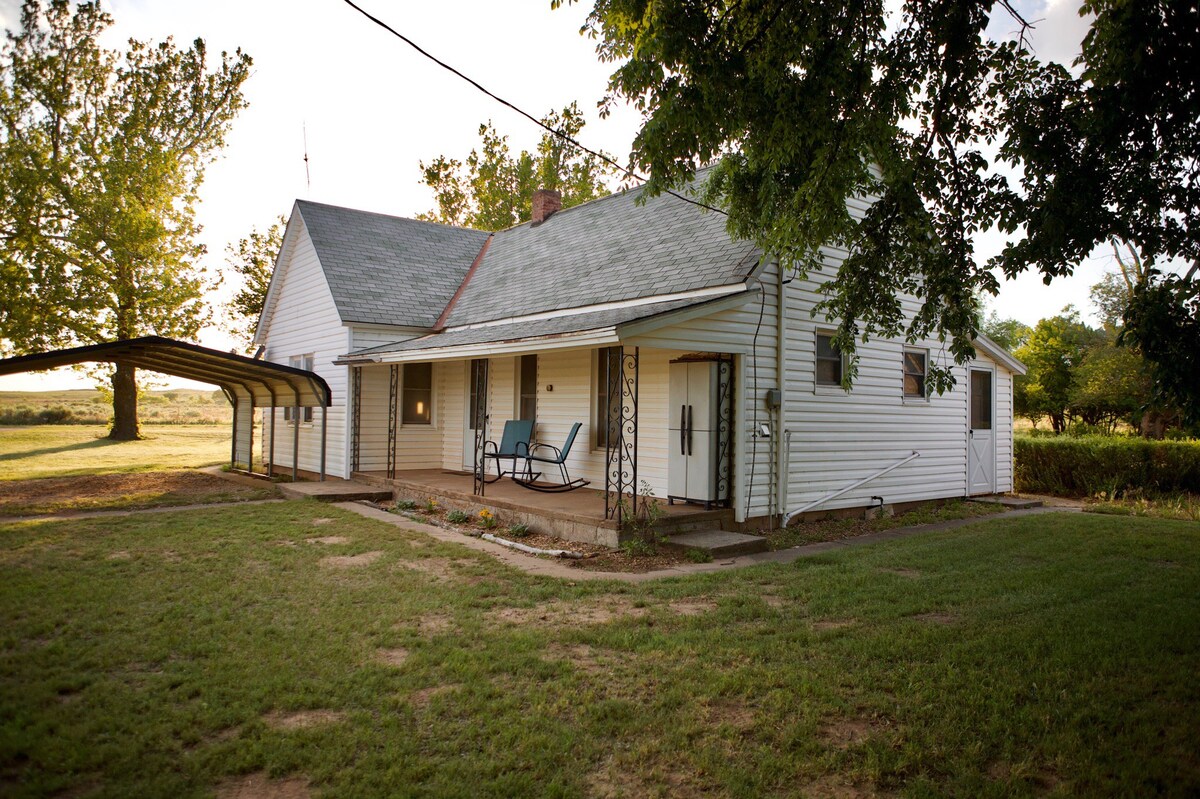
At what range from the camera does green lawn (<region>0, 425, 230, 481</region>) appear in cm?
1723

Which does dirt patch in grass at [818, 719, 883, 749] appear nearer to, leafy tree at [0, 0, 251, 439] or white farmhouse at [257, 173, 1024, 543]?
white farmhouse at [257, 173, 1024, 543]

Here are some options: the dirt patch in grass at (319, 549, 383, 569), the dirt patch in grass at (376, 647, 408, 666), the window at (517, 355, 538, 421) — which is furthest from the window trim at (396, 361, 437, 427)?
the dirt patch in grass at (376, 647, 408, 666)

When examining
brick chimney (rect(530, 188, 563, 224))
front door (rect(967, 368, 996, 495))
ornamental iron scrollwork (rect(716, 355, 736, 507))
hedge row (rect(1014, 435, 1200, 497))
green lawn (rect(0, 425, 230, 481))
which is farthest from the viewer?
brick chimney (rect(530, 188, 563, 224))

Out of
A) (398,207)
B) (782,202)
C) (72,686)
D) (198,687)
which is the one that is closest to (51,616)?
(72,686)

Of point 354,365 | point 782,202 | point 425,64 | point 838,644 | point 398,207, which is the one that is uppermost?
point 398,207

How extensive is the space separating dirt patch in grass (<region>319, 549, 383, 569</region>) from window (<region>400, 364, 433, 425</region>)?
7560mm

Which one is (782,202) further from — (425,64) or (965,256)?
(425,64)

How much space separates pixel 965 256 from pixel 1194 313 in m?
Result: 2.12

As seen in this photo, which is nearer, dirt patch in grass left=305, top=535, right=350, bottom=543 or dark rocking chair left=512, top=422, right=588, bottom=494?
dirt patch in grass left=305, top=535, right=350, bottom=543

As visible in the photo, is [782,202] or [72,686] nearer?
[72,686]

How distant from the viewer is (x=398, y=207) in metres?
37.4

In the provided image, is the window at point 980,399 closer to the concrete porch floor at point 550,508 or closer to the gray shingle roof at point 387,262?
the concrete porch floor at point 550,508

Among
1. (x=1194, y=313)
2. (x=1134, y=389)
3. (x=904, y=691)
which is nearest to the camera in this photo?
(x=904, y=691)

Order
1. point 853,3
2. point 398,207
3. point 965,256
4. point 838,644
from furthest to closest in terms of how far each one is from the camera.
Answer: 1. point 398,207
2. point 965,256
3. point 853,3
4. point 838,644
